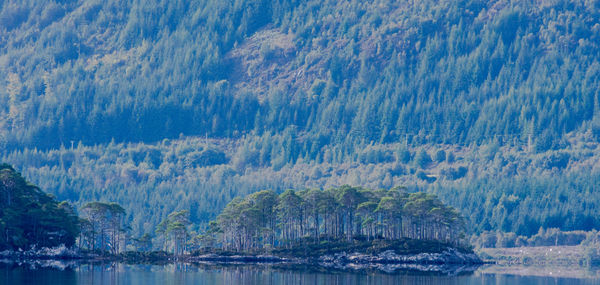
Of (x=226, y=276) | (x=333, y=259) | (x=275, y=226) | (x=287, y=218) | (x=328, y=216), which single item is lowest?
(x=226, y=276)

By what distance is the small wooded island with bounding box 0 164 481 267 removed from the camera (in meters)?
158

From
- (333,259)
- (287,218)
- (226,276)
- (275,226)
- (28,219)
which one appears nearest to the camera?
(226,276)

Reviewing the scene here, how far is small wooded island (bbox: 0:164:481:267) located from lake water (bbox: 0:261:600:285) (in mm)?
12825

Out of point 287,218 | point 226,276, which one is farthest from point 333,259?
point 226,276

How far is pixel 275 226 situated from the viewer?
187 meters

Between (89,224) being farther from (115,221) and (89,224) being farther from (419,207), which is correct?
(419,207)

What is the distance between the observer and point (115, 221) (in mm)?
176625

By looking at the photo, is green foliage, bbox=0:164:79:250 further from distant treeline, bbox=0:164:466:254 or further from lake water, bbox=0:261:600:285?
lake water, bbox=0:261:600:285

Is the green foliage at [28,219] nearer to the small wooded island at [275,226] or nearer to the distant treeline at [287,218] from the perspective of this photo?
the small wooded island at [275,226]

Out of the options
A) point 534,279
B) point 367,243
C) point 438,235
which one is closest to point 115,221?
point 367,243

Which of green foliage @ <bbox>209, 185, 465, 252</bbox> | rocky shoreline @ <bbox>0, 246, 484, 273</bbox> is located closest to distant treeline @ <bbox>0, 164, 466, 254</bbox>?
green foliage @ <bbox>209, 185, 465, 252</bbox>

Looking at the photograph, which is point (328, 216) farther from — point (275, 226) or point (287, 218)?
point (275, 226)

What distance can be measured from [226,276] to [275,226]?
60.2 metres

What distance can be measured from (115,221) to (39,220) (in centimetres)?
2064
